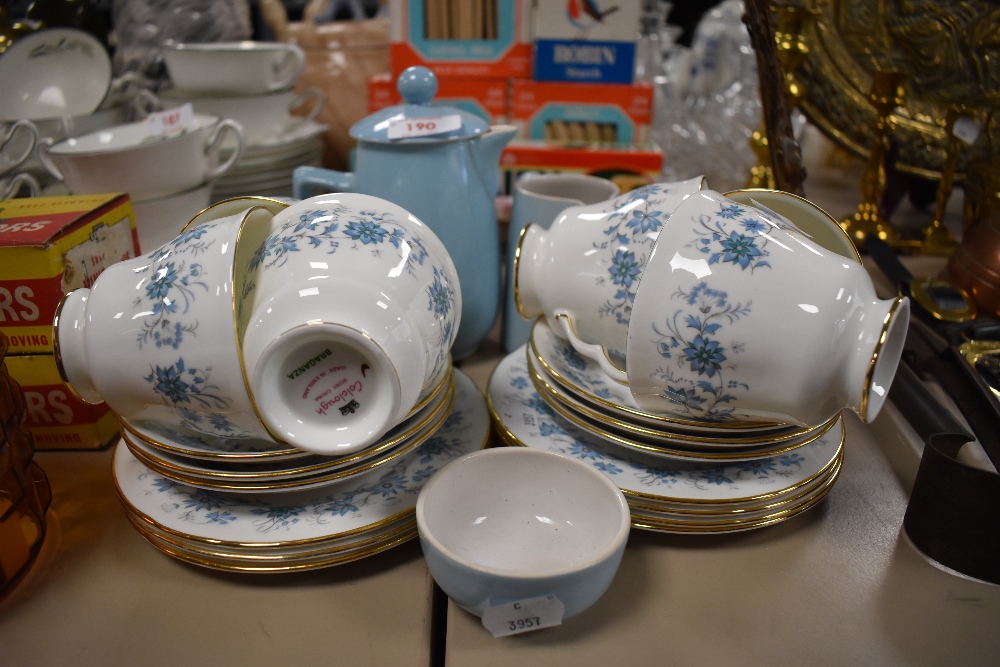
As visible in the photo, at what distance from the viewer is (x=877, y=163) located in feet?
4.06

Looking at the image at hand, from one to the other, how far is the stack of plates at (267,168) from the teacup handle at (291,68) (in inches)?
3.6

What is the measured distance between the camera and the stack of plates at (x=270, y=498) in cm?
57

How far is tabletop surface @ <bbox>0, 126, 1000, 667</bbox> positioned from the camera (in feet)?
1.74

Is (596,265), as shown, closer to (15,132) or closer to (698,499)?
(698,499)

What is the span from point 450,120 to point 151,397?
42 cm

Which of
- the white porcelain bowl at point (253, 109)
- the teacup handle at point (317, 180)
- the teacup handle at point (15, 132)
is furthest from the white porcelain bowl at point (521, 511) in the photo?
the white porcelain bowl at point (253, 109)

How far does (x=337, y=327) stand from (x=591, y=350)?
0.84 feet

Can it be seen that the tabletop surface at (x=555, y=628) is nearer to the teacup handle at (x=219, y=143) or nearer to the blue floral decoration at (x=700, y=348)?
the blue floral decoration at (x=700, y=348)

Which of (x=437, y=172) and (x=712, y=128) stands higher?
(x=437, y=172)

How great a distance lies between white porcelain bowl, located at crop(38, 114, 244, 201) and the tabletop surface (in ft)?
1.49

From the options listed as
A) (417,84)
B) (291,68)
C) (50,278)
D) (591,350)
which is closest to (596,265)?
(591,350)

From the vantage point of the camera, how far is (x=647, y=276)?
0.57 meters

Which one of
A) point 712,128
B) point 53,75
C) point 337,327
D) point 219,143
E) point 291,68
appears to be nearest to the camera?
point 337,327

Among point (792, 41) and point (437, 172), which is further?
point (792, 41)
